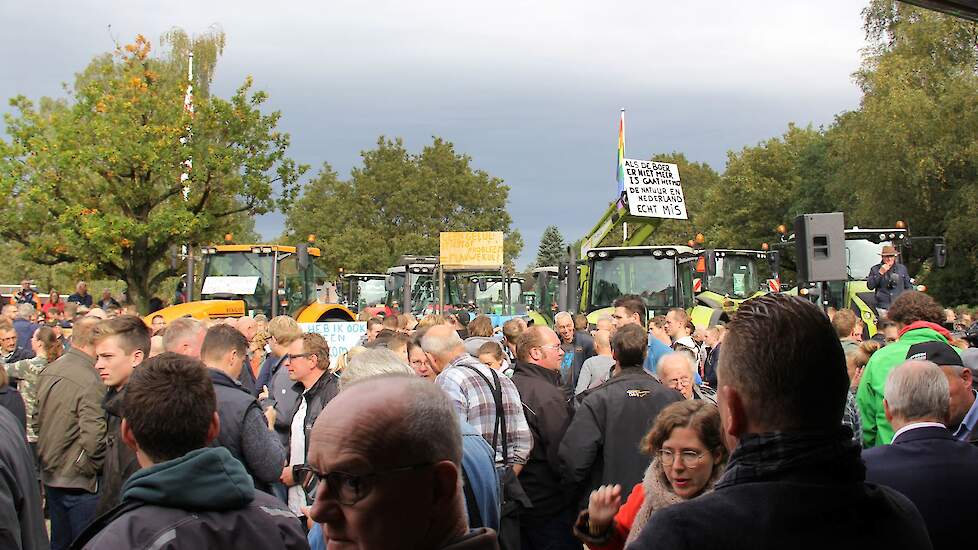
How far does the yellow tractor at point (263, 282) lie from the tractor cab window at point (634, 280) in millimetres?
5121

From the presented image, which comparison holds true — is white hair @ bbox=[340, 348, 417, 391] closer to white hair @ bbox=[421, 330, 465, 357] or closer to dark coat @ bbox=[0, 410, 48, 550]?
white hair @ bbox=[421, 330, 465, 357]

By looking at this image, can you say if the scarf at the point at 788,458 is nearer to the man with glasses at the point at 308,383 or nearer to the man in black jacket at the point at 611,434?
the man in black jacket at the point at 611,434

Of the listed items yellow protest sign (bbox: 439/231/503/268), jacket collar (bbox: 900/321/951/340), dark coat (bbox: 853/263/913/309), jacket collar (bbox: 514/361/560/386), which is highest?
yellow protest sign (bbox: 439/231/503/268)

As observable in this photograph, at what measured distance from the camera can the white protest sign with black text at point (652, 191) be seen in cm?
2177

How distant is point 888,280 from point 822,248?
20.6ft

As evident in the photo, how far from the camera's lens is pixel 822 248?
960 centimetres

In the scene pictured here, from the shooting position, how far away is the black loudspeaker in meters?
9.49

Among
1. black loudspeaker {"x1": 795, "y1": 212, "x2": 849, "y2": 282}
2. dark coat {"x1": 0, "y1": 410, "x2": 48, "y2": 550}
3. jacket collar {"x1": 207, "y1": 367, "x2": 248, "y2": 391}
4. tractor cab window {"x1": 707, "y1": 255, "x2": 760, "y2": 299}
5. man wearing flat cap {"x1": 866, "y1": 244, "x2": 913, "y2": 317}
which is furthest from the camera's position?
tractor cab window {"x1": 707, "y1": 255, "x2": 760, "y2": 299}

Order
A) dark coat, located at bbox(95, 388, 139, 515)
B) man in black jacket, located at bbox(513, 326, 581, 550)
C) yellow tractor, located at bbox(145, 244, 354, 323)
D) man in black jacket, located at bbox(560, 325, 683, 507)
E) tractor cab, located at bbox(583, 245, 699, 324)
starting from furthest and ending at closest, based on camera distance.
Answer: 1. yellow tractor, located at bbox(145, 244, 354, 323)
2. tractor cab, located at bbox(583, 245, 699, 324)
3. man in black jacket, located at bbox(513, 326, 581, 550)
4. man in black jacket, located at bbox(560, 325, 683, 507)
5. dark coat, located at bbox(95, 388, 139, 515)


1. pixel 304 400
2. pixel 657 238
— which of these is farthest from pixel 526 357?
pixel 657 238

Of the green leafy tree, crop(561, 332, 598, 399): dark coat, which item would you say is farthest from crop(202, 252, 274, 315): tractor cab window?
the green leafy tree

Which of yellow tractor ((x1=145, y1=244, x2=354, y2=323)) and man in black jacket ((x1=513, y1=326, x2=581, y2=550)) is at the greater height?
yellow tractor ((x1=145, y1=244, x2=354, y2=323))

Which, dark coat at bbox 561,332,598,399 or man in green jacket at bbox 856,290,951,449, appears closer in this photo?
man in green jacket at bbox 856,290,951,449

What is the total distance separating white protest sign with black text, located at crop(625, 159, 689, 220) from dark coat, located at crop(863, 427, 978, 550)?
17.7 metres
